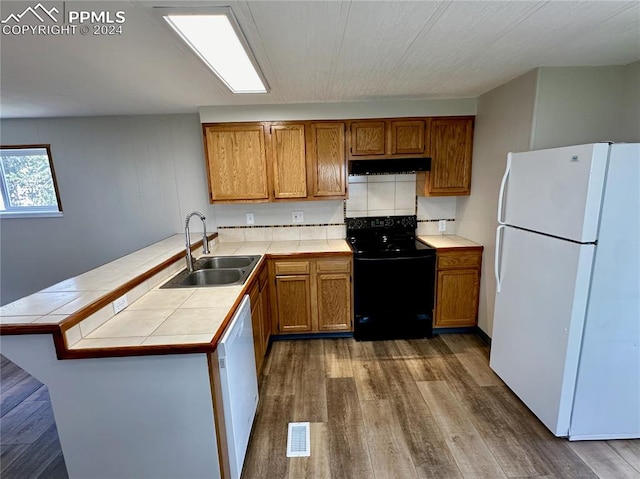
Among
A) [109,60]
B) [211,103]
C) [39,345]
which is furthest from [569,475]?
[211,103]

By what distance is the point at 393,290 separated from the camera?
291 cm

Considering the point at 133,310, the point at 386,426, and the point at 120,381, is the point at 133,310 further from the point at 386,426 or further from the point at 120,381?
the point at 386,426

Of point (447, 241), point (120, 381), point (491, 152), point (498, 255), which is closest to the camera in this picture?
point (120, 381)

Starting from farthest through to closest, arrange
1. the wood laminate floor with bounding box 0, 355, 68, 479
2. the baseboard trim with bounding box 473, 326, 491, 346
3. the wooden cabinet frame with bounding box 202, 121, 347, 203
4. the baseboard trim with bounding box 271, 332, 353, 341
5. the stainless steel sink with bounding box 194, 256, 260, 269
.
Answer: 1. the baseboard trim with bounding box 271, 332, 353, 341
2. the wooden cabinet frame with bounding box 202, 121, 347, 203
3. the baseboard trim with bounding box 473, 326, 491, 346
4. the stainless steel sink with bounding box 194, 256, 260, 269
5. the wood laminate floor with bounding box 0, 355, 68, 479

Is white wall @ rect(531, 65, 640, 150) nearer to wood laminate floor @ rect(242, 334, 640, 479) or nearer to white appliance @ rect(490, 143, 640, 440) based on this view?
white appliance @ rect(490, 143, 640, 440)

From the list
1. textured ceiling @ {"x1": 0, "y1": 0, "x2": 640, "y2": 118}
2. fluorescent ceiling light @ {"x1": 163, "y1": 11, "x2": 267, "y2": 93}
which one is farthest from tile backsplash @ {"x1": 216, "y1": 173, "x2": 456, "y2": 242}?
fluorescent ceiling light @ {"x1": 163, "y1": 11, "x2": 267, "y2": 93}

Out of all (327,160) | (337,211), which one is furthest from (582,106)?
(337,211)

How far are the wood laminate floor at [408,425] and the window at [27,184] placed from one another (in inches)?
120

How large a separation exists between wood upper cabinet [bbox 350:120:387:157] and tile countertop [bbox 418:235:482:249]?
1022mm

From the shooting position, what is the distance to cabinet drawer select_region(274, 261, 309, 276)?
291 cm

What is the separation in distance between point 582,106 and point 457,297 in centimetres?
179

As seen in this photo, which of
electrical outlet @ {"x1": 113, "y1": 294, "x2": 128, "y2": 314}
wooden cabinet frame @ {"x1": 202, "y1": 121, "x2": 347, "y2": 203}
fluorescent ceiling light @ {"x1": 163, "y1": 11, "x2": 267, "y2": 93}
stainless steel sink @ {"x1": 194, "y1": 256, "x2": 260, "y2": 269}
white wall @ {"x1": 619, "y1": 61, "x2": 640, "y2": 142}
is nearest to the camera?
fluorescent ceiling light @ {"x1": 163, "y1": 11, "x2": 267, "y2": 93}

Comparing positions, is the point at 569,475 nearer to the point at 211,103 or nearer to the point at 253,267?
the point at 253,267

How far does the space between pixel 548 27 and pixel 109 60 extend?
2370 mm
